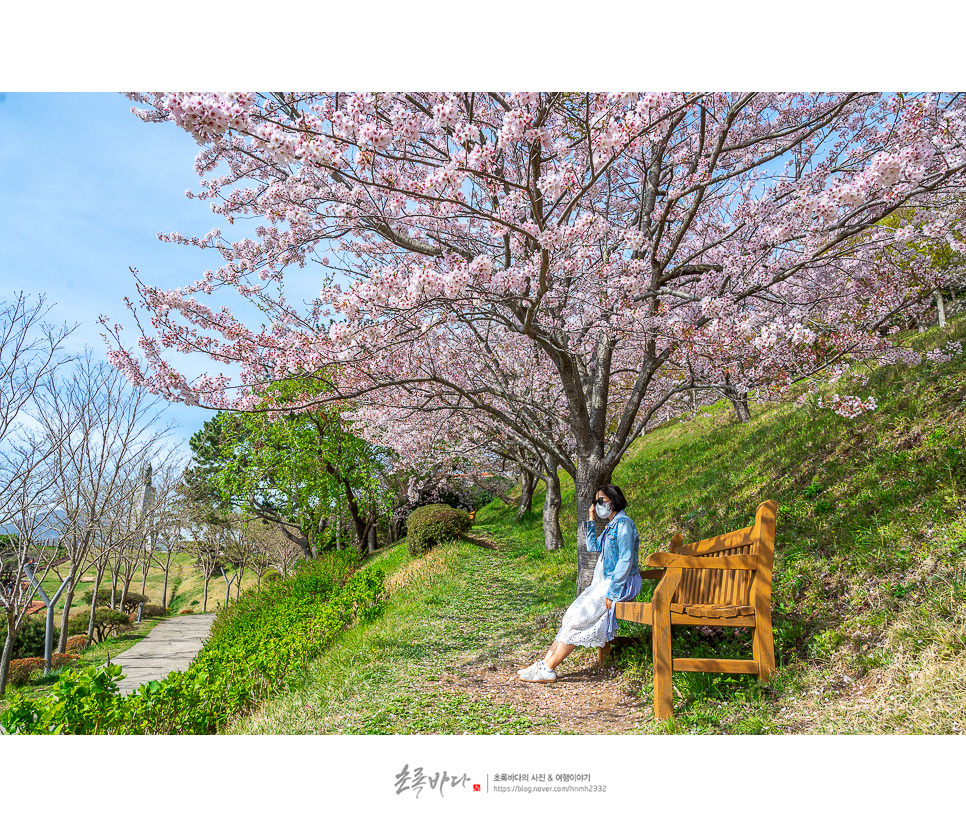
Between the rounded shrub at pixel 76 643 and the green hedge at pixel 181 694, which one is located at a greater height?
the green hedge at pixel 181 694

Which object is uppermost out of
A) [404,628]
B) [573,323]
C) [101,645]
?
[573,323]

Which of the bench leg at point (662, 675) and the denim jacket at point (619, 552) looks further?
the denim jacket at point (619, 552)

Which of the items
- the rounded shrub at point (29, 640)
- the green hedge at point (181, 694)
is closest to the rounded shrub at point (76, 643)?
the rounded shrub at point (29, 640)

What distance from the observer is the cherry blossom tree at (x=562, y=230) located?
3.22m

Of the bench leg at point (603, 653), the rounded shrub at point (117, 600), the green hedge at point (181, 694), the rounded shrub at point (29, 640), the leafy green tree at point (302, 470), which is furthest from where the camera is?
the rounded shrub at point (117, 600)

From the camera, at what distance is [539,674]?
3.98m

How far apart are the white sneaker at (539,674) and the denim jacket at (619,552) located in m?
0.79

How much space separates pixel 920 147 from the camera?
3.44 meters

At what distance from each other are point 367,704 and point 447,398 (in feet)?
12.5

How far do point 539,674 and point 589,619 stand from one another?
1.98ft

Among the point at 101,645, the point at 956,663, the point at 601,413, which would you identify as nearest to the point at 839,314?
the point at 601,413

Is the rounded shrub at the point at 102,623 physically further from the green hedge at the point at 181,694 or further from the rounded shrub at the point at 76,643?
the green hedge at the point at 181,694

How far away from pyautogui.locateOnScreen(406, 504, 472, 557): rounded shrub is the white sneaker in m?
9.04

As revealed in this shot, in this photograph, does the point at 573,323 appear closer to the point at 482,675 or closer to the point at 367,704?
the point at 482,675
